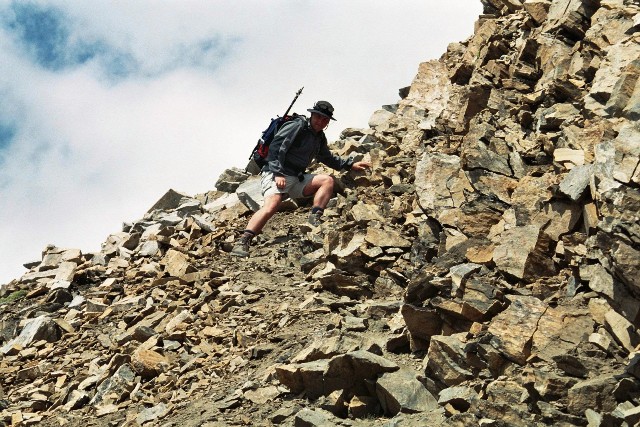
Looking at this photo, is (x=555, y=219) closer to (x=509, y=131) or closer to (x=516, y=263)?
(x=516, y=263)

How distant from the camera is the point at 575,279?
331 inches

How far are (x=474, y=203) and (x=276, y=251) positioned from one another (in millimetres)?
5251

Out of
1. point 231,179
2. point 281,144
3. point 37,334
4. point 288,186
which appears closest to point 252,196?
point 288,186

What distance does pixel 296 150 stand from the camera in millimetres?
15992

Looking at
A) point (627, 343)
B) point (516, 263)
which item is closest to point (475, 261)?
point (516, 263)

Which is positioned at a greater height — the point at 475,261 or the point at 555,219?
the point at 555,219

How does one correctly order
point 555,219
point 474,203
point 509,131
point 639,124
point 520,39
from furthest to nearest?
point 520,39, point 509,131, point 474,203, point 555,219, point 639,124

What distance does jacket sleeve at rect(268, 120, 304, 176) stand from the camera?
1565 centimetres

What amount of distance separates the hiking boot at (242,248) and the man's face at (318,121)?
2743mm

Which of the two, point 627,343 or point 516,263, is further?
point 516,263

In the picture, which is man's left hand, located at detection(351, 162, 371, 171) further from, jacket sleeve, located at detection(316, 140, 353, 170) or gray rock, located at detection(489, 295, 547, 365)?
gray rock, located at detection(489, 295, 547, 365)

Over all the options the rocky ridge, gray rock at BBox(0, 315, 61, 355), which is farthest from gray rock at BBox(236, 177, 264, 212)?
gray rock at BBox(0, 315, 61, 355)

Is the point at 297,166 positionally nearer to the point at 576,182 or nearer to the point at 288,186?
the point at 288,186

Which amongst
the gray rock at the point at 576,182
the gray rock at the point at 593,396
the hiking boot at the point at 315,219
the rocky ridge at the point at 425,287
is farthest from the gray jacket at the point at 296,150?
the gray rock at the point at 593,396
